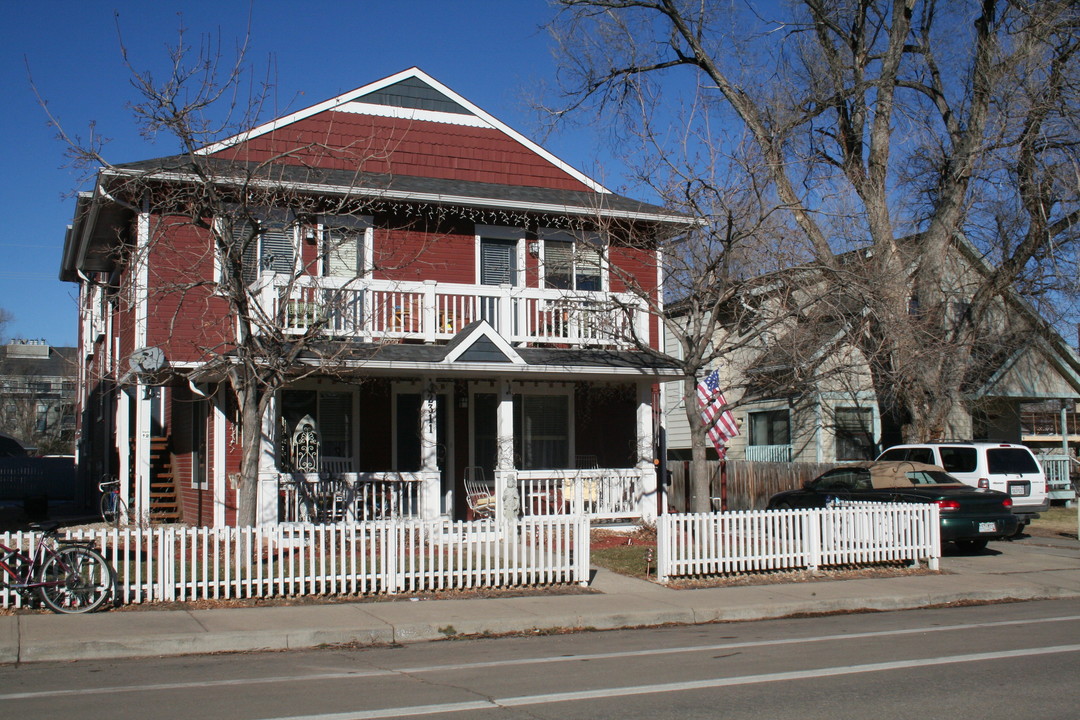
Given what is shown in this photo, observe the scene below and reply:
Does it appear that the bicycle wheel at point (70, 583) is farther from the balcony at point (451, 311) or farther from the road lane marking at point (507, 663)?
the balcony at point (451, 311)

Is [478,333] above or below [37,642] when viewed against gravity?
above

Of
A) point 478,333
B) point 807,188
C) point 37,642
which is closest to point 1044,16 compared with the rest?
point 807,188

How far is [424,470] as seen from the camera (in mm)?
16688

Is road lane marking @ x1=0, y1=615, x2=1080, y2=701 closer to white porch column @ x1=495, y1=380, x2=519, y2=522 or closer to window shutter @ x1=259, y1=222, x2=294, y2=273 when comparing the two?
white porch column @ x1=495, y1=380, x2=519, y2=522

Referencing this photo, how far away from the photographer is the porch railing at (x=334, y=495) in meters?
16.0

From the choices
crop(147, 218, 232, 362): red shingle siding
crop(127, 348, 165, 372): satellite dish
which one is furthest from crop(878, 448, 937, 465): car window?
crop(127, 348, 165, 372): satellite dish

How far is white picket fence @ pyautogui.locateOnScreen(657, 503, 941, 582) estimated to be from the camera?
1350 cm

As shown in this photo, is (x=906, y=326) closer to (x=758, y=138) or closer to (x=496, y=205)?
(x=758, y=138)

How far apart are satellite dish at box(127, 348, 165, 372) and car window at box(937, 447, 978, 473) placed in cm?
1487

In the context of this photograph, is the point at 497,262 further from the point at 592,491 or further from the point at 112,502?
the point at 112,502

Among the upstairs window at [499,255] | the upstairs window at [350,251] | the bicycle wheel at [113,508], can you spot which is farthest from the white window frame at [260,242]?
the bicycle wheel at [113,508]

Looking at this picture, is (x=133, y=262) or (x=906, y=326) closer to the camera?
(x=133, y=262)

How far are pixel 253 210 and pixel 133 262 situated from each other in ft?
10.9

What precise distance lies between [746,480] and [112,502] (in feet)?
47.4
